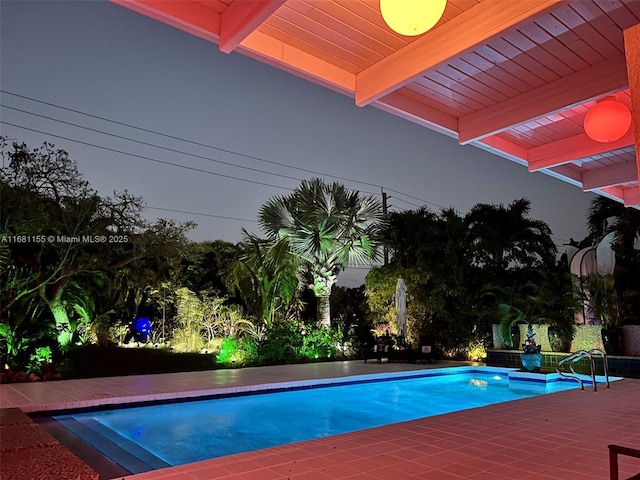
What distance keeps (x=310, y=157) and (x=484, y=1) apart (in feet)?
57.5

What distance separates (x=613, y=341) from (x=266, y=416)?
24.0 ft

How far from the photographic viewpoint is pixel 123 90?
14453mm

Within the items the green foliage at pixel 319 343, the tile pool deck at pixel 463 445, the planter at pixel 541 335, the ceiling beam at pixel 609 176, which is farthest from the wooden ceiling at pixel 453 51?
the green foliage at pixel 319 343

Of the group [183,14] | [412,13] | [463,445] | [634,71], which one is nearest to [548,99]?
[412,13]

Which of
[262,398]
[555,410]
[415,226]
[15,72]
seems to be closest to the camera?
[555,410]

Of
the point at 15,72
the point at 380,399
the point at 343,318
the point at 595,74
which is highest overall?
the point at 15,72

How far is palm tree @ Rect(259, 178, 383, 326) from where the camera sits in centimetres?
1339

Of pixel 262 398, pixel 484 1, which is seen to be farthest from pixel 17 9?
pixel 484 1

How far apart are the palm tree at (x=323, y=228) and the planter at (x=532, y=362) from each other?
16.9 feet

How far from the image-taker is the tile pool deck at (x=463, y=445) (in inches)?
131

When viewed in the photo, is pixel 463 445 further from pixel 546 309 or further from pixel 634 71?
pixel 546 309

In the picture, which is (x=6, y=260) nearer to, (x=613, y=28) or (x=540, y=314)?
(x=613, y=28)

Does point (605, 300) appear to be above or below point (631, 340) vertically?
above

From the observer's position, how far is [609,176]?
7.28m
